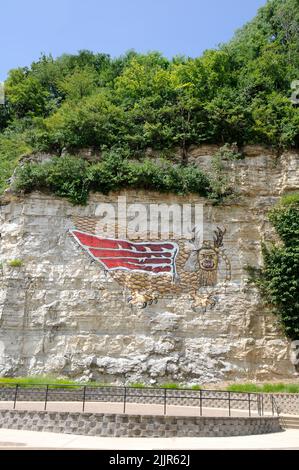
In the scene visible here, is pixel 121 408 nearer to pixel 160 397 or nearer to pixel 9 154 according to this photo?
pixel 160 397

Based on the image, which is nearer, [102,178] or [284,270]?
[284,270]

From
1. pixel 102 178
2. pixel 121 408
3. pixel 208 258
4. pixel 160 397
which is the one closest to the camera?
pixel 121 408

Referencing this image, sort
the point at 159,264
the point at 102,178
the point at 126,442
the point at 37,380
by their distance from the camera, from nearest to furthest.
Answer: the point at 126,442 < the point at 37,380 < the point at 159,264 < the point at 102,178

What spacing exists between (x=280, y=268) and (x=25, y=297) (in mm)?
11329

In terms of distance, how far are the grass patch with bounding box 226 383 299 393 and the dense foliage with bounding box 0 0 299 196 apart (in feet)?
37.8

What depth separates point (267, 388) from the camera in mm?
Answer: 19188

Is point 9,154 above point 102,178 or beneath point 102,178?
above

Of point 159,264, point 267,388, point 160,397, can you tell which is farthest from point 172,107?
point 160,397

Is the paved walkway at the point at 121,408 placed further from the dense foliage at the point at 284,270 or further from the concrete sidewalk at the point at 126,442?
the dense foliage at the point at 284,270

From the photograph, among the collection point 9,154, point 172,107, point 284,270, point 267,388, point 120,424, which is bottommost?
point 120,424

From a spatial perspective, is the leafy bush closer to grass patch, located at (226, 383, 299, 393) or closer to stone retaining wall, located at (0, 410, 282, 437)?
grass patch, located at (226, 383, 299, 393)

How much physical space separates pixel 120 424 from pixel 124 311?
35.4 ft

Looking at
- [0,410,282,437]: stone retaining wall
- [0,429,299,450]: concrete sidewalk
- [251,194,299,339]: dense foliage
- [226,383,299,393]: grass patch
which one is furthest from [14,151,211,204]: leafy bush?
[0,429,299,450]: concrete sidewalk

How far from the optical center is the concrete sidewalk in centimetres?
943
